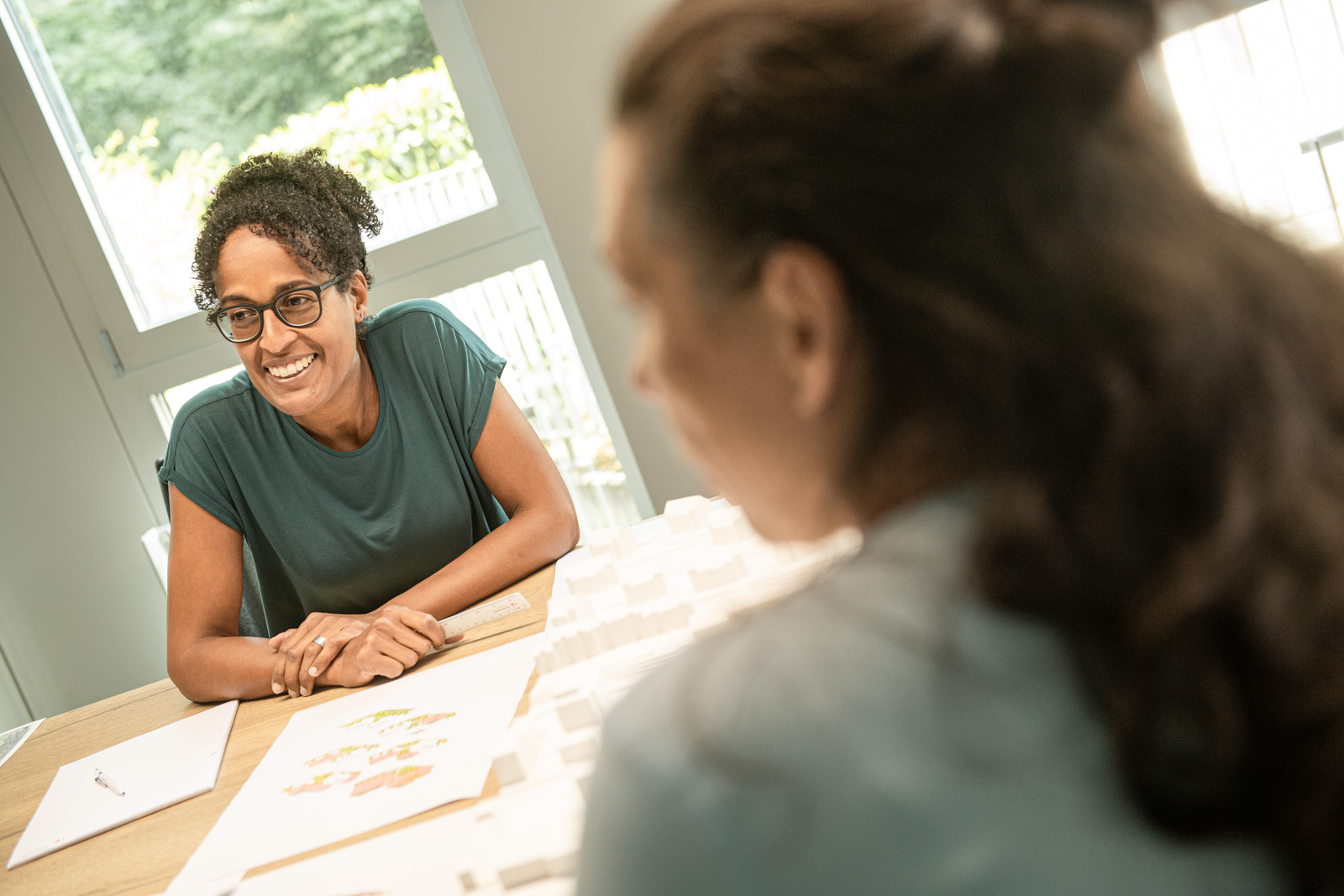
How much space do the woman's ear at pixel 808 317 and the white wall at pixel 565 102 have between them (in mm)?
1764

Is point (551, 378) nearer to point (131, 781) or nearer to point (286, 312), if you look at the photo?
point (286, 312)

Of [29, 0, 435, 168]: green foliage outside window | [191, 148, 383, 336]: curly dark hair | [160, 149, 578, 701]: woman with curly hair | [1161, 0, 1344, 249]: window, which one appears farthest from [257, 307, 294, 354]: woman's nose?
→ [1161, 0, 1344, 249]: window

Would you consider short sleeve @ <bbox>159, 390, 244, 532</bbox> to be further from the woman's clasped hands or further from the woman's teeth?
the woman's clasped hands

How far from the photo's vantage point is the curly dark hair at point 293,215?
157cm

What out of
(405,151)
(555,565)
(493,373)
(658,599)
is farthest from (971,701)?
(405,151)

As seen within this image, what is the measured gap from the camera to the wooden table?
93cm

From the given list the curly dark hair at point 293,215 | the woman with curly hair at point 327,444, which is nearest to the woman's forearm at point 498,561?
the woman with curly hair at point 327,444

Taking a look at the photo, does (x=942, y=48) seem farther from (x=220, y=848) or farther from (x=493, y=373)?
(x=493, y=373)

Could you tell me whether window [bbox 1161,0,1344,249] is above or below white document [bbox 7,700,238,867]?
above

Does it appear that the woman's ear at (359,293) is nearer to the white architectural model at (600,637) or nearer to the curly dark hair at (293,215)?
the curly dark hair at (293,215)

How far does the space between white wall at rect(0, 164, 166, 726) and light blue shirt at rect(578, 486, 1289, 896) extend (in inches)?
104

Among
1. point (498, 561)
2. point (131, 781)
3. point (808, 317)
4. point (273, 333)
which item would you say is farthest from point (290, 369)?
point (808, 317)

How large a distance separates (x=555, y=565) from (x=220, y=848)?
66 cm

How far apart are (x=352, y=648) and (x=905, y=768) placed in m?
1.07
